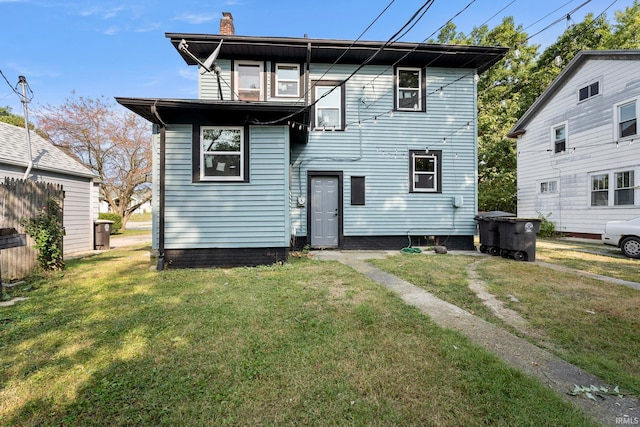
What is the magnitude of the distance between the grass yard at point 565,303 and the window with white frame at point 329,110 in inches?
187

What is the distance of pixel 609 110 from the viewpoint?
35.8 ft

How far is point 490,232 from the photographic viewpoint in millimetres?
8250

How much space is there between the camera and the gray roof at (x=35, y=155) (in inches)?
343

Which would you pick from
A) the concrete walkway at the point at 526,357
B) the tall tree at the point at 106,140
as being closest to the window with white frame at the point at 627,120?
the concrete walkway at the point at 526,357

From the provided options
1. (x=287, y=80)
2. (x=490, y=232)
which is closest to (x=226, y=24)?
(x=287, y=80)

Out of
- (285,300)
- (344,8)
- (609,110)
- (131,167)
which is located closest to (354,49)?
(344,8)

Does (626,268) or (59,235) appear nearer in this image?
(59,235)

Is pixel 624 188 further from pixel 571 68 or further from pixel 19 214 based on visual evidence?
pixel 19 214

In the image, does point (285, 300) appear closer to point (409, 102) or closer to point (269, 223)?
point (269, 223)

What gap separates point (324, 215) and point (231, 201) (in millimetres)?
3482

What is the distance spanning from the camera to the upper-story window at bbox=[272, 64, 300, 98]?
895 cm

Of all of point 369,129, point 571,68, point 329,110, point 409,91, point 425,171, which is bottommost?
point 425,171

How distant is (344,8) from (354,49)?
2.04 meters

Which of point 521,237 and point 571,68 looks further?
point 571,68
